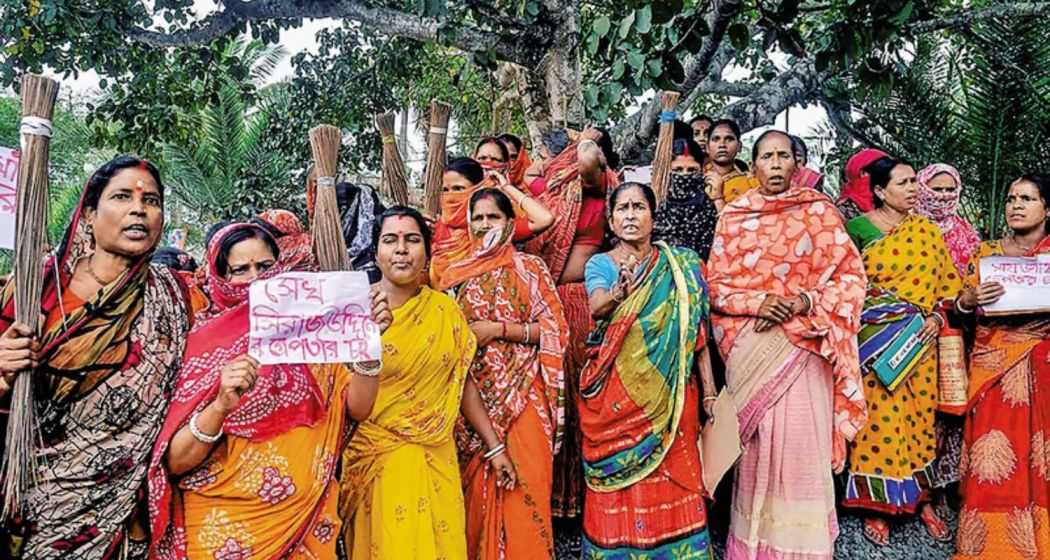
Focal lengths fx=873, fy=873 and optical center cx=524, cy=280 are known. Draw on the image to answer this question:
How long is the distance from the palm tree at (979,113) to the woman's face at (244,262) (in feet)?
15.8

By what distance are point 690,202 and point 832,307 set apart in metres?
0.95

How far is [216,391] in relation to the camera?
2.60 m

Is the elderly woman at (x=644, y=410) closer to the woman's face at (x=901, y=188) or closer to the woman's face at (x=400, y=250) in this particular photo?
the woman's face at (x=400, y=250)

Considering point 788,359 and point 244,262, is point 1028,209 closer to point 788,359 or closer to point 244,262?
point 788,359

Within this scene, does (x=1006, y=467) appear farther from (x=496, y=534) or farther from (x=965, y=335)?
(x=496, y=534)

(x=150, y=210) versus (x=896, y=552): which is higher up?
(x=150, y=210)

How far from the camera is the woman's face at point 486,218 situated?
3.73 metres

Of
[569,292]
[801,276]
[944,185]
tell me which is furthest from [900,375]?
[569,292]

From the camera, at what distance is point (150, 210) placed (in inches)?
102

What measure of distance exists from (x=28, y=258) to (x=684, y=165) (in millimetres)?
3006

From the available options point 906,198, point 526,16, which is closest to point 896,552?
point 906,198

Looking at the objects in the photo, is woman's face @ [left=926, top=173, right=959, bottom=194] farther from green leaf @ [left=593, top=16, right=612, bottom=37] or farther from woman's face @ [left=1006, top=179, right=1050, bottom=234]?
green leaf @ [left=593, top=16, right=612, bottom=37]

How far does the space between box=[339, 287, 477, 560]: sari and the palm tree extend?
4.38m

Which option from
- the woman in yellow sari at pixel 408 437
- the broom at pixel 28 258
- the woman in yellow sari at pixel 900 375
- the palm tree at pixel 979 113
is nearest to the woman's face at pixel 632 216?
the woman in yellow sari at pixel 408 437
